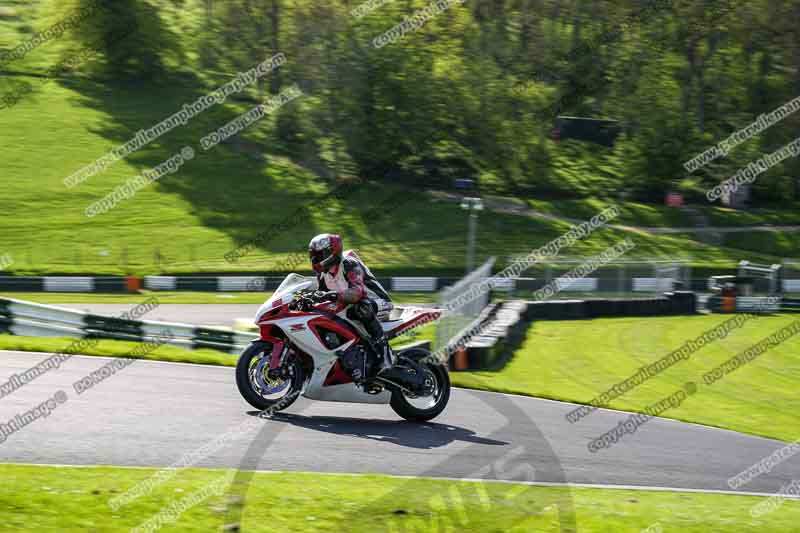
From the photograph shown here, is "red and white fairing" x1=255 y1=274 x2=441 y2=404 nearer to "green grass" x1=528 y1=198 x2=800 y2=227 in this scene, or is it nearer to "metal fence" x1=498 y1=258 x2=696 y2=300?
"metal fence" x1=498 y1=258 x2=696 y2=300

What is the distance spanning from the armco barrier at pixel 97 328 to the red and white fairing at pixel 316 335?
21.5ft

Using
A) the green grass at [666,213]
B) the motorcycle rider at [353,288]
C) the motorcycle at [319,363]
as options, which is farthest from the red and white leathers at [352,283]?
the green grass at [666,213]

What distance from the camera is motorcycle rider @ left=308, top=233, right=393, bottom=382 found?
11.4m

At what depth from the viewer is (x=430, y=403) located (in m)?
12.1

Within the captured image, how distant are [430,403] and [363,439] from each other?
162 cm

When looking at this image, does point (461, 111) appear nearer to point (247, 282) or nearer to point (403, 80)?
point (403, 80)

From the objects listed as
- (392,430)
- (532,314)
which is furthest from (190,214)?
(392,430)

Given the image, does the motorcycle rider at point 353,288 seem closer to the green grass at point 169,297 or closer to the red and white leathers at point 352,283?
the red and white leathers at point 352,283

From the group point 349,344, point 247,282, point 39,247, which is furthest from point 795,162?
point 349,344

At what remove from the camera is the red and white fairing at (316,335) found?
11.4 meters

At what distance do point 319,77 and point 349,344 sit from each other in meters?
43.5

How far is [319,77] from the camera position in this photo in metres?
53.5

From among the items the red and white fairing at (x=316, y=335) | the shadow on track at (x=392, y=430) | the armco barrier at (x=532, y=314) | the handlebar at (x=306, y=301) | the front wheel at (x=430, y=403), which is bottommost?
the armco barrier at (x=532, y=314)

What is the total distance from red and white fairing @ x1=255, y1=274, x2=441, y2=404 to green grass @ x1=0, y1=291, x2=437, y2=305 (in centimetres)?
2274
